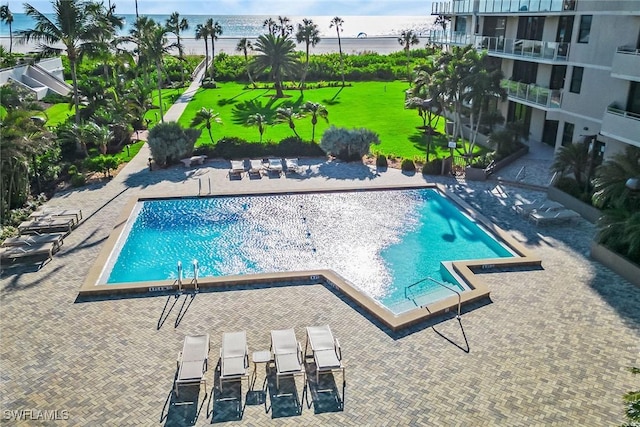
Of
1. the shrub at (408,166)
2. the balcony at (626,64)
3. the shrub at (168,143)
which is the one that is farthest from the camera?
the shrub at (408,166)

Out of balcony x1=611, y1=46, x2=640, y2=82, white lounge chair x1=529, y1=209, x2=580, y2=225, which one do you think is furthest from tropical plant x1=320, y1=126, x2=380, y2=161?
balcony x1=611, y1=46, x2=640, y2=82

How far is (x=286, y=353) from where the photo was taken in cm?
1212

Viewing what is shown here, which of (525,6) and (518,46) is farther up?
(525,6)

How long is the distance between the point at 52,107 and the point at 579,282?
44510mm

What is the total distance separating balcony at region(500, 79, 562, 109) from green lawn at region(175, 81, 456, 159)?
5.35 m

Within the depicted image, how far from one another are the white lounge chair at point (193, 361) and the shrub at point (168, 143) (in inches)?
669

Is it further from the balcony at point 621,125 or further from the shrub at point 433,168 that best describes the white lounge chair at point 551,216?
the shrub at point 433,168

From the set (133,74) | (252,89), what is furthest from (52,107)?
(252,89)

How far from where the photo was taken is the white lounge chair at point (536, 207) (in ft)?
70.0

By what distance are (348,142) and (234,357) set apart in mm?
19169

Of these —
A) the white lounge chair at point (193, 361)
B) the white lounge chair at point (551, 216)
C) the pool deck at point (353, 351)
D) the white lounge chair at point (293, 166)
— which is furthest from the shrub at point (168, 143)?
the white lounge chair at point (551, 216)

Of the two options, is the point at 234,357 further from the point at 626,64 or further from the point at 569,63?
the point at 569,63

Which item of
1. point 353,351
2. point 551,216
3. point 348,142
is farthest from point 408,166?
point 353,351

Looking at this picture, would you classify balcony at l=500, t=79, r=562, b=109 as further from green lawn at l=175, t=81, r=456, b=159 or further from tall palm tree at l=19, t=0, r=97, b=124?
tall palm tree at l=19, t=0, r=97, b=124
